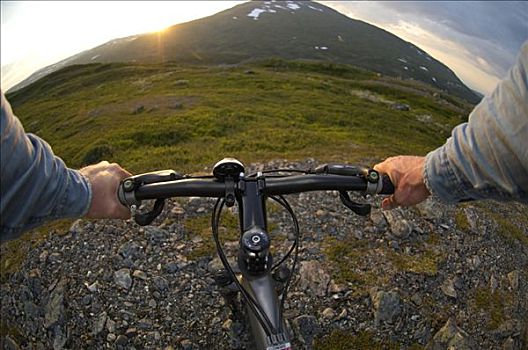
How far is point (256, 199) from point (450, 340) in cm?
464

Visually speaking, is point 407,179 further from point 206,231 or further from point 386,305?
point 206,231

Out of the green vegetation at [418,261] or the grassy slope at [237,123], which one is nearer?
the green vegetation at [418,261]

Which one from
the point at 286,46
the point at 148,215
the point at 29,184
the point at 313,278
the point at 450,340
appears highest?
the point at 29,184

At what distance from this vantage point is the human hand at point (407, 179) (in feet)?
9.29

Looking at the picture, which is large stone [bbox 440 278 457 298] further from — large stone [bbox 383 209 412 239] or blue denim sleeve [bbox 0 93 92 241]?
blue denim sleeve [bbox 0 93 92 241]

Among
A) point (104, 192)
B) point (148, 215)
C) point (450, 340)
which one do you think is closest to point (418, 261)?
point (450, 340)

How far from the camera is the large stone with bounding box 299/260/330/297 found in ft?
20.4

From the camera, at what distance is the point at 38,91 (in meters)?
71.0

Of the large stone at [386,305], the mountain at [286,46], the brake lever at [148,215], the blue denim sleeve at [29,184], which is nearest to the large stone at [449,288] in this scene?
the large stone at [386,305]

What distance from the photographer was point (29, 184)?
208 centimetres

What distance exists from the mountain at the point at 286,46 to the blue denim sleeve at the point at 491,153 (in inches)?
4992

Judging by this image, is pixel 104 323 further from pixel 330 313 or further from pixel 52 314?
pixel 330 313

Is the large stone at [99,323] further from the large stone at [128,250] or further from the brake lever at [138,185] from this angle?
the brake lever at [138,185]

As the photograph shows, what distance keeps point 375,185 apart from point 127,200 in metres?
1.76
